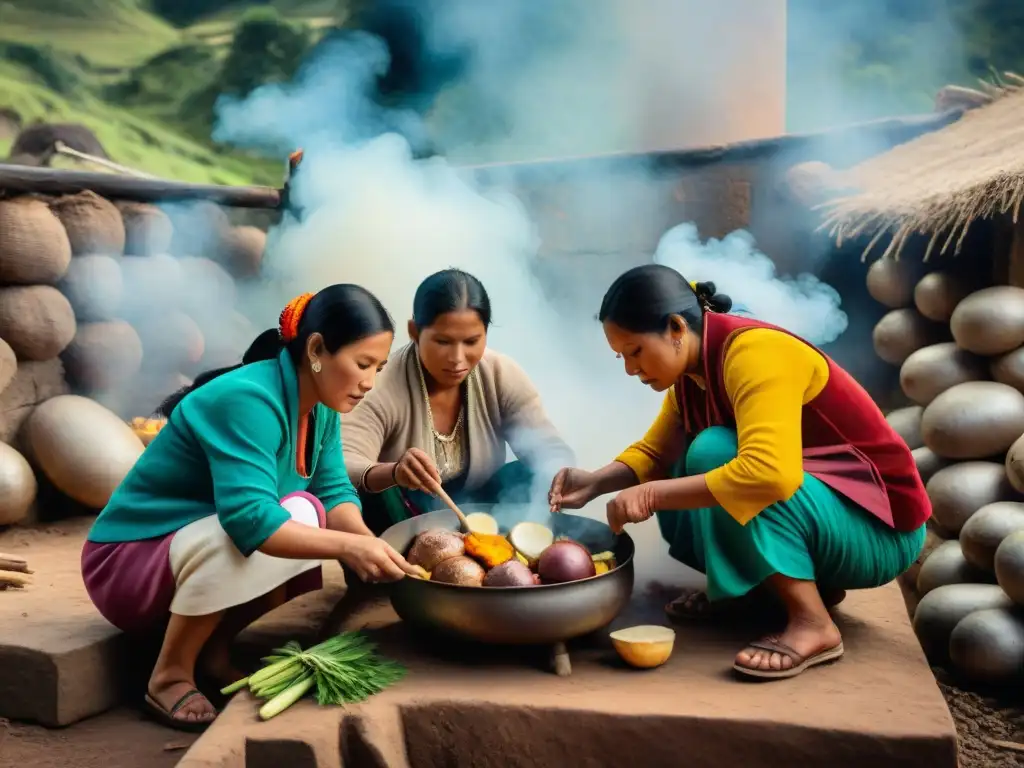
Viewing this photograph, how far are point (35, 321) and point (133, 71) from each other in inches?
263

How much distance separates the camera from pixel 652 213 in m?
5.81

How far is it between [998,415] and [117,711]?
11.9 feet

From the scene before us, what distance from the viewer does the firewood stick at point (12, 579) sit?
3.36 meters

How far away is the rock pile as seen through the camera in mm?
4559

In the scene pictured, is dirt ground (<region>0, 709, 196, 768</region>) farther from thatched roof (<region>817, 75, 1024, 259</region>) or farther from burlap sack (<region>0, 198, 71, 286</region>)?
thatched roof (<region>817, 75, 1024, 259</region>)

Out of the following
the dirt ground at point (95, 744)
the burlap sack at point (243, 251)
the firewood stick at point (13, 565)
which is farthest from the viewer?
the burlap sack at point (243, 251)

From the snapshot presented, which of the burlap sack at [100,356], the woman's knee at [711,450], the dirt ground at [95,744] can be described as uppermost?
the burlap sack at [100,356]

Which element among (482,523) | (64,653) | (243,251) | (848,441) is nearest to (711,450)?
(848,441)

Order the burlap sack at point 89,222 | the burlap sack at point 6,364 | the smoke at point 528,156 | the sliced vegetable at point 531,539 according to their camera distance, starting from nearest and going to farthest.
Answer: the sliced vegetable at point 531,539 → the burlap sack at point 6,364 → the burlap sack at point 89,222 → the smoke at point 528,156

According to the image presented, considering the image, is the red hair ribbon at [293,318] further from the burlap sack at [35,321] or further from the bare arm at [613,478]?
the burlap sack at [35,321]

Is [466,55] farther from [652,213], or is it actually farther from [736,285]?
[736,285]

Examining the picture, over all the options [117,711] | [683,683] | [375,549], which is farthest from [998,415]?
[117,711]

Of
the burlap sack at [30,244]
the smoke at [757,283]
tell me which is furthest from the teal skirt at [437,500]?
the burlap sack at [30,244]

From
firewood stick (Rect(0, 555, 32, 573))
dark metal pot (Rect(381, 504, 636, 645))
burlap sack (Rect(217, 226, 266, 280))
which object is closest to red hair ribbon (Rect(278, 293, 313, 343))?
dark metal pot (Rect(381, 504, 636, 645))
